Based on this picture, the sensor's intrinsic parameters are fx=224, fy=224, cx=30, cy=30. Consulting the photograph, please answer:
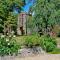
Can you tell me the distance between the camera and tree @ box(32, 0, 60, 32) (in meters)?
11.6

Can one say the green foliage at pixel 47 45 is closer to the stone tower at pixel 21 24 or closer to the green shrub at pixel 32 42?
the green shrub at pixel 32 42

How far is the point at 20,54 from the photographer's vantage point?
9.22 metres

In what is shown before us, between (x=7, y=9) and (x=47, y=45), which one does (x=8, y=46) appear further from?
(x=7, y=9)

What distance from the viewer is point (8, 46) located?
929 cm

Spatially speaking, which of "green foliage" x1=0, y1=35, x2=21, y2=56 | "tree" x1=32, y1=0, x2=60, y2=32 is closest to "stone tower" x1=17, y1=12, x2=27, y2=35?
"tree" x1=32, y1=0, x2=60, y2=32

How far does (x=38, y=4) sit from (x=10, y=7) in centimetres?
242

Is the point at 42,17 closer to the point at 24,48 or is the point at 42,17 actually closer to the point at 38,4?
the point at 38,4

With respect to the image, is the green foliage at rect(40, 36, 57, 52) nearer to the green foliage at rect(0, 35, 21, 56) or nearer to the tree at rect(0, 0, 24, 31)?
the green foliage at rect(0, 35, 21, 56)

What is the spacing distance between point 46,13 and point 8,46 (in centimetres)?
334

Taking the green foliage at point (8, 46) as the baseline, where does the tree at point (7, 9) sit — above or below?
above

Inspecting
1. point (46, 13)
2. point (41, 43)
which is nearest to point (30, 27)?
point (46, 13)

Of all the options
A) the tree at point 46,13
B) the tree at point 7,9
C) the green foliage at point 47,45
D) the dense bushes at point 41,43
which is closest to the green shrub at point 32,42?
the dense bushes at point 41,43

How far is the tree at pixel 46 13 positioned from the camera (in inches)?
459

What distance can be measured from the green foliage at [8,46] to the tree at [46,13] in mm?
2724
